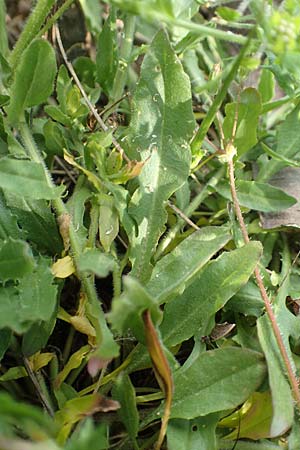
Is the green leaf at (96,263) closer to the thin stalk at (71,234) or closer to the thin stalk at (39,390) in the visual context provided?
the thin stalk at (71,234)

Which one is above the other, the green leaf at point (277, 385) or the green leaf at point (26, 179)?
the green leaf at point (26, 179)

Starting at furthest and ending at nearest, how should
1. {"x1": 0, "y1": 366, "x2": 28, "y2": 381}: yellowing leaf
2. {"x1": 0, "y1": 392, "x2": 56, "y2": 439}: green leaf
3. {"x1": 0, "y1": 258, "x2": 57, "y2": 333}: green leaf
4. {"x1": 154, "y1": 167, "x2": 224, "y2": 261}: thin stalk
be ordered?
{"x1": 154, "y1": 167, "x2": 224, "y2": 261}: thin stalk < {"x1": 0, "y1": 366, "x2": 28, "y2": 381}: yellowing leaf < {"x1": 0, "y1": 258, "x2": 57, "y2": 333}: green leaf < {"x1": 0, "y1": 392, "x2": 56, "y2": 439}: green leaf

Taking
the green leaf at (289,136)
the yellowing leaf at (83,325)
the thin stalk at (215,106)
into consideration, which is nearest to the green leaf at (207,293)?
the yellowing leaf at (83,325)

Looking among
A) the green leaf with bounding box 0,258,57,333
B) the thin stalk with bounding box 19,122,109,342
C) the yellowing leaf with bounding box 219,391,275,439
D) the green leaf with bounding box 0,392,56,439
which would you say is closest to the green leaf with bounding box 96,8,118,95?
the thin stalk with bounding box 19,122,109,342

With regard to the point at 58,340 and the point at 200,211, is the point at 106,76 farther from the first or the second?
the point at 58,340

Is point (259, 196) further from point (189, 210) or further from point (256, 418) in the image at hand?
point (256, 418)

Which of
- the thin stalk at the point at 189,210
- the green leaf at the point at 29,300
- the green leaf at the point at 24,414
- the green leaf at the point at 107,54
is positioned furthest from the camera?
the green leaf at the point at 107,54

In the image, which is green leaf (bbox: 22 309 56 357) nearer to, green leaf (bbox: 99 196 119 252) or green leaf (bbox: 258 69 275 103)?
green leaf (bbox: 99 196 119 252)
